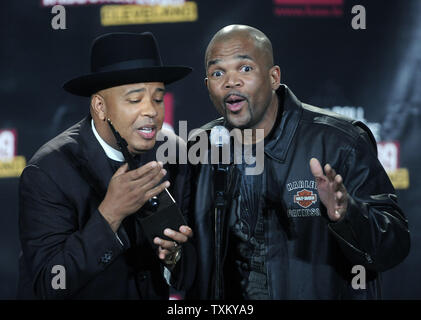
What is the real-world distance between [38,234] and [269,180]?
3.67 feet

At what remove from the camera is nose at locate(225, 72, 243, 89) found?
284 centimetres

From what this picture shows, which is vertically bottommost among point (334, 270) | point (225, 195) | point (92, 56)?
point (334, 270)

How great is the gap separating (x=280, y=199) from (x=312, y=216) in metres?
0.17

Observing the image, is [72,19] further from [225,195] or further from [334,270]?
[334,270]

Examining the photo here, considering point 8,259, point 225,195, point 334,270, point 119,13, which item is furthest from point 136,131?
point 8,259

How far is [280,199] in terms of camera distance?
2.82 m

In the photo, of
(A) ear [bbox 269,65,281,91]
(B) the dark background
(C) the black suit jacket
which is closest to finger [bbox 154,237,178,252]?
(C) the black suit jacket

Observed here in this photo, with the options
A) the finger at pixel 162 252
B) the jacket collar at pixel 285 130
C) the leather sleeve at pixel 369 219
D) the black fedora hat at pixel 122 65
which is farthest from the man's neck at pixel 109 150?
the leather sleeve at pixel 369 219

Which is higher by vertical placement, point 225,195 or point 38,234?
point 225,195

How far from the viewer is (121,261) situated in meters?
2.76

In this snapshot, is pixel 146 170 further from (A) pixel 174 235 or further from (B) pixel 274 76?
(B) pixel 274 76

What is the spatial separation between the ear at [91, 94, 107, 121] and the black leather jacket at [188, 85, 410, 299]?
627 millimetres

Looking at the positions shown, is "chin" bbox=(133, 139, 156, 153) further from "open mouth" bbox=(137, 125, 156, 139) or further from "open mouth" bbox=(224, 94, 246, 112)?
"open mouth" bbox=(224, 94, 246, 112)

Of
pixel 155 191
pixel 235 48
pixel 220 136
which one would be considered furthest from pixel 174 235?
pixel 235 48
